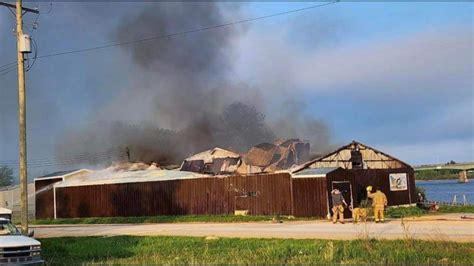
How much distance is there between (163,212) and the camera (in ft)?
132

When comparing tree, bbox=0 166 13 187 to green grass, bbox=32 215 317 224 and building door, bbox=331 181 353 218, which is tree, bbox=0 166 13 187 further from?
building door, bbox=331 181 353 218

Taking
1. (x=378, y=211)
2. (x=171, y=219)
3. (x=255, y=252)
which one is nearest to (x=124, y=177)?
(x=171, y=219)

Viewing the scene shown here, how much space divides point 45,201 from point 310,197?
24659 mm

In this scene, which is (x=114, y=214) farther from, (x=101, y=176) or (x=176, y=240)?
(x=176, y=240)

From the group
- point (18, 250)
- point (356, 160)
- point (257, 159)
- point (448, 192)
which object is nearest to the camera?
point (18, 250)

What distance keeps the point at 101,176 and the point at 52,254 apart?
31.0 meters

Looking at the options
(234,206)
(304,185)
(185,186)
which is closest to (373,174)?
Answer: (304,185)

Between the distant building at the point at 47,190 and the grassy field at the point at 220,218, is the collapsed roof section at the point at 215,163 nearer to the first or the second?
the grassy field at the point at 220,218

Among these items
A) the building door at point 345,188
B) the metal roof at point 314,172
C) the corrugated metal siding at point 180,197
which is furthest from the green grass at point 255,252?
the corrugated metal siding at point 180,197

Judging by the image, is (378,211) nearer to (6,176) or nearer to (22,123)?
(22,123)

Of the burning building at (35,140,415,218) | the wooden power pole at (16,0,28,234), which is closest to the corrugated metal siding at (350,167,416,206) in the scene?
the burning building at (35,140,415,218)

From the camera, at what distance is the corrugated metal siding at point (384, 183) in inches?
1397

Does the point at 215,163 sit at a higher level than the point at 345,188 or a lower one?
higher

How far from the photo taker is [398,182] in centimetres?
3962
